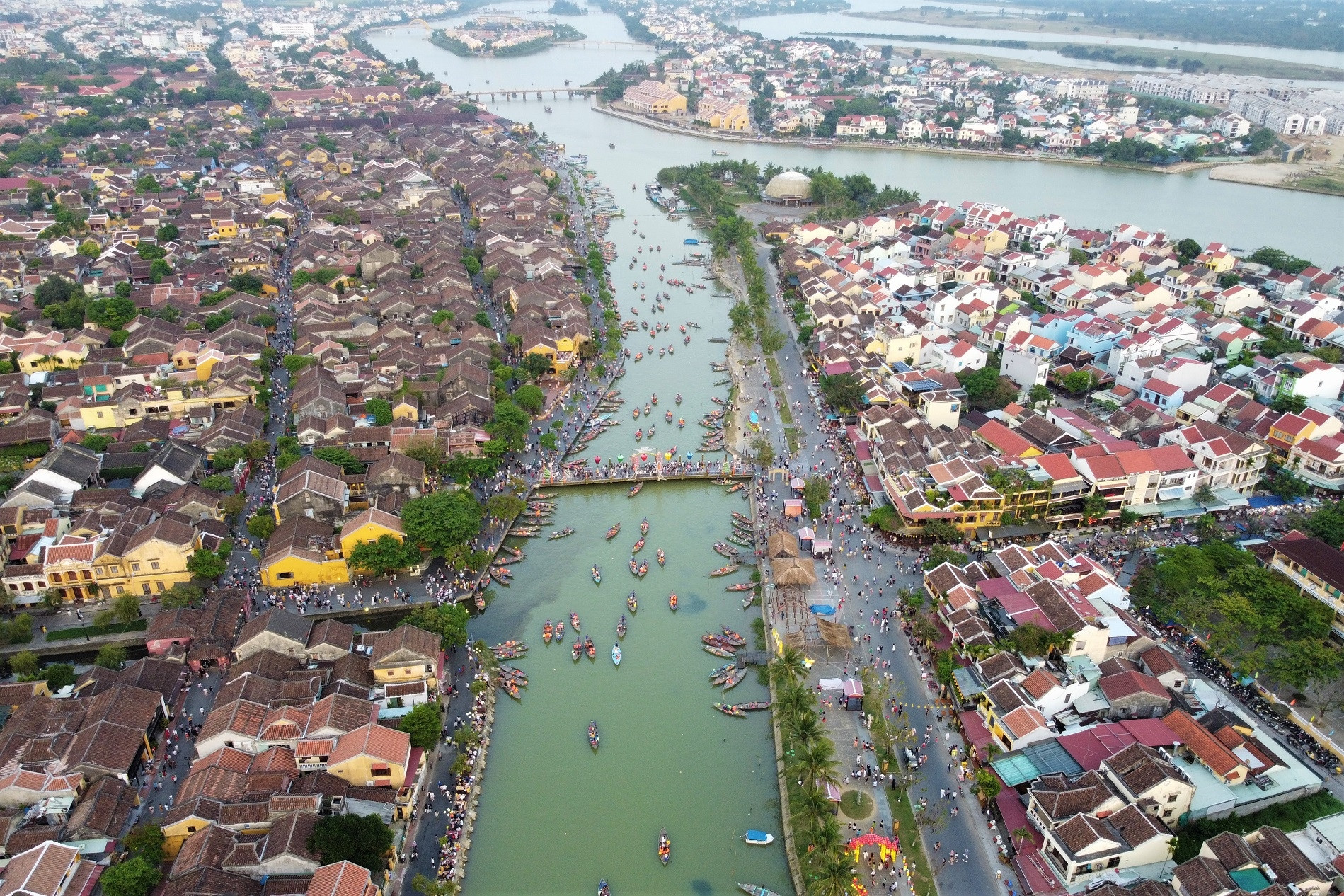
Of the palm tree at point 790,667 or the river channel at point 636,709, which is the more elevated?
the palm tree at point 790,667

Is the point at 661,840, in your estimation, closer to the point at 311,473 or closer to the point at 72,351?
the point at 311,473

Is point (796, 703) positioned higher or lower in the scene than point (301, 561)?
higher

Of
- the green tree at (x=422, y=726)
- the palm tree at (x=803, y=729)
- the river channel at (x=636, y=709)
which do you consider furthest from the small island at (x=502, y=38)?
the palm tree at (x=803, y=729)

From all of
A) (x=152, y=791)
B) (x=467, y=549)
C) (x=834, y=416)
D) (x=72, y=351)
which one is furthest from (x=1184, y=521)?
(x=72, y=351)

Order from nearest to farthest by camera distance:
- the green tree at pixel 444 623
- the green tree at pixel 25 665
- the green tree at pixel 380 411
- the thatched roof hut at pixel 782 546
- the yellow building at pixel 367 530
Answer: the green tree at pixel 25 665, the green tree at pixel 444 623, the yellow building at pixel 367 530, the thatched roof hut at pixel 782 546, the green tree at pixel 380 411

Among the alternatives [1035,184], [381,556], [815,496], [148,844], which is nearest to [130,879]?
[148,844]

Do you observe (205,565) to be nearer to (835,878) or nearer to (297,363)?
(297,363)

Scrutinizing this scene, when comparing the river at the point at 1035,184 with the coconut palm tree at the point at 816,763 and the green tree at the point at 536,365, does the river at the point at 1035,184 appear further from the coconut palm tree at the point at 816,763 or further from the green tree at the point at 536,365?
the coconut palm tree at the point at 816,763
